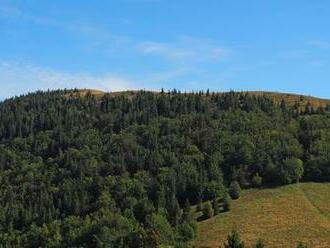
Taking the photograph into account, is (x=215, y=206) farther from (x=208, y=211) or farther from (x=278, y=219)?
(x=278, y=219)

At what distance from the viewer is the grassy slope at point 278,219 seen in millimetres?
151375

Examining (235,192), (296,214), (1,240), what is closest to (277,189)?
(235,192)

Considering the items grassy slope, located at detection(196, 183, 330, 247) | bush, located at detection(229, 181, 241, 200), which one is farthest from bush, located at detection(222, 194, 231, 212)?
bush, located at detection(229, 181, 241, 200)

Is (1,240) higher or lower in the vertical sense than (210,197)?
lower

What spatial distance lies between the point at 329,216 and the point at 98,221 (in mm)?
58037

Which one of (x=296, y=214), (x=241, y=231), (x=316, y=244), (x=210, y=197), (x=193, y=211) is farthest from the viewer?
(x=210, y=197)

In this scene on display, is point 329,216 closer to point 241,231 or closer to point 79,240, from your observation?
point 241,231

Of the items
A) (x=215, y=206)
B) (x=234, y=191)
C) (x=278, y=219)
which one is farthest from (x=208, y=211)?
(x=278, y=219)

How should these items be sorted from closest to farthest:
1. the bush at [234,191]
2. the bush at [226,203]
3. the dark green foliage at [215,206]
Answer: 1. the dark green foliage at [215,206]
2. the bush at [226,203]
3. the bush at [234,191]

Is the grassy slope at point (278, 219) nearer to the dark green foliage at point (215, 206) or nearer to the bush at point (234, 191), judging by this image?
the bush at point (234, 191)

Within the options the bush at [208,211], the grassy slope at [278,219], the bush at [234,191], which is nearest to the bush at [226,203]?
the grassy slope at [278,219]

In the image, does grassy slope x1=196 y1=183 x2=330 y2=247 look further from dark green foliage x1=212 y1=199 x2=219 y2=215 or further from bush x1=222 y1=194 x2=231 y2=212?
dark green foliage x1=212 y1=199 x2=219 y2=215

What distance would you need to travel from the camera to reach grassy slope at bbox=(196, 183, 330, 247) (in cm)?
15138

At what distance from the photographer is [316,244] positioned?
475 ft
